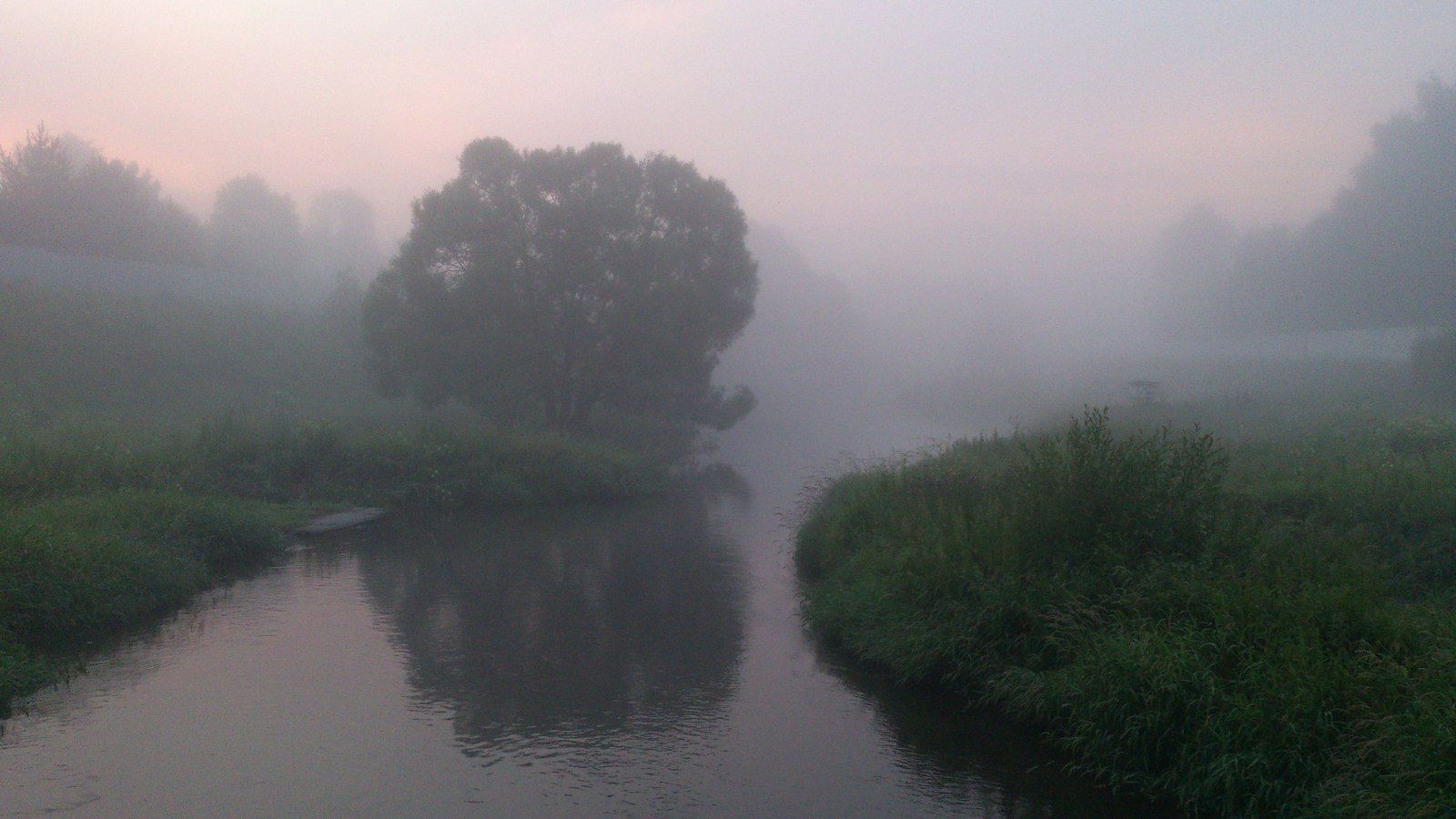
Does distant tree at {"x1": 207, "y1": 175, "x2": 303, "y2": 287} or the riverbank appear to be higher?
distant tree at {"x1": 207, "y1": 175, "x2": 303, "y2": 287}

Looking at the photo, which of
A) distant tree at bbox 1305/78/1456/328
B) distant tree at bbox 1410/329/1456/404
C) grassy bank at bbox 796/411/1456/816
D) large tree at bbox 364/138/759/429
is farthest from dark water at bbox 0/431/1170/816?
distant tree at bbox 1305/78/1456/328

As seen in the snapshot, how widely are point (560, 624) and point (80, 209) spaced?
4083 cm

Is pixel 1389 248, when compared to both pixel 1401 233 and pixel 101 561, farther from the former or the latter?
pixel 101 561

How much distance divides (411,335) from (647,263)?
8.34 metres

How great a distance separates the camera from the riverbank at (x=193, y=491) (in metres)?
10.6

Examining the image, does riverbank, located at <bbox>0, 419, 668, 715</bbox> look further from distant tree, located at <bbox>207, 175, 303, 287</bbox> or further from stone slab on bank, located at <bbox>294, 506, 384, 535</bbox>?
distant tree, located at <bbox>207, 175, 303, 287</bbox>

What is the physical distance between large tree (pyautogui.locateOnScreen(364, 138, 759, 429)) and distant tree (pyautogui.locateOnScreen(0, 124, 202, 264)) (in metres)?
16.6

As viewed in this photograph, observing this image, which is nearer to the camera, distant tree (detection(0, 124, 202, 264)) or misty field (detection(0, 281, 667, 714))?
misty field (detection(0, 281, 667, 714))

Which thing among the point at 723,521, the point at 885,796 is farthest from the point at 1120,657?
the point at 723,521

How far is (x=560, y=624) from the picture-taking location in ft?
40.1

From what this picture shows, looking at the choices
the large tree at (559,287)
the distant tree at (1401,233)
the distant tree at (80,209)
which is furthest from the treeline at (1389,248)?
the distant tree at (80,209)

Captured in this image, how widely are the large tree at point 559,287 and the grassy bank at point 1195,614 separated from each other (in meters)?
22.8

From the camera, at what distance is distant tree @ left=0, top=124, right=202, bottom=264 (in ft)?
132

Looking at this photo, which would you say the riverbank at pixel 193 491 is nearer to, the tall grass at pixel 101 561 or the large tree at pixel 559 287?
the tall grass at pixel 101 561
